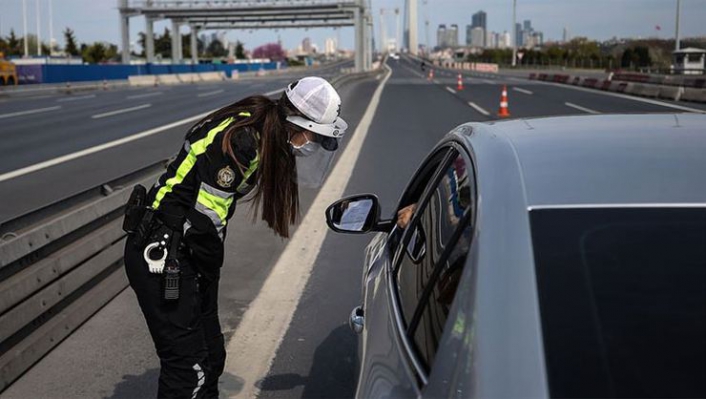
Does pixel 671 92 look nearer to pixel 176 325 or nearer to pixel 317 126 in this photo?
pixel 317 126

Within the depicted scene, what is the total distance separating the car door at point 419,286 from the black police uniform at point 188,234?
657mm

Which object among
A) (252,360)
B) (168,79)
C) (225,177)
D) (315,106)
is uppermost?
(315,106)

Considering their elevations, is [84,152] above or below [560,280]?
below

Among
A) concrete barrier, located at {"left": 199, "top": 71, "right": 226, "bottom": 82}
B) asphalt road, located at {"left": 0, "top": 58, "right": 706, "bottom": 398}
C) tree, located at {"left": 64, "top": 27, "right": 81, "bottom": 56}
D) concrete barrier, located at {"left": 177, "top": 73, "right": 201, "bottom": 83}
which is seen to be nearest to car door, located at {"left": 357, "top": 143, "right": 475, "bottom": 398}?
asphalt road, located at {"left": 0, "top": 58, "right": 706, "bottom": 398}

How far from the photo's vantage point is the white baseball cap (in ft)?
10.7

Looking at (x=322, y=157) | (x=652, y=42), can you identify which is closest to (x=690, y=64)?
(x=652, y=42)

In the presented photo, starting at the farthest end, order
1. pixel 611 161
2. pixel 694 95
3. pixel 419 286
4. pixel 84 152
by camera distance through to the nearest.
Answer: pixel 694 95
pixel 84 152
pixel 419 286
pixel 611 161

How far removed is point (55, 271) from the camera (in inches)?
201

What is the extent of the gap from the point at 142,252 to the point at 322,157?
2.64 ft

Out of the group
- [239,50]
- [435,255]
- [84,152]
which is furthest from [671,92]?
[239,50]

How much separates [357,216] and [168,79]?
59.5 m

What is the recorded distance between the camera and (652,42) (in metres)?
78.2

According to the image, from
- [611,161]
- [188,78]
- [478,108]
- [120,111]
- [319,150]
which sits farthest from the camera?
[188,78]

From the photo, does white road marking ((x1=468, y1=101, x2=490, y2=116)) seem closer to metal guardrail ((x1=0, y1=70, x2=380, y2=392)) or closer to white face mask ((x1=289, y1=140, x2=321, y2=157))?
metal guardrail ((x1=0, y1=70, x2=380, y2=392))
